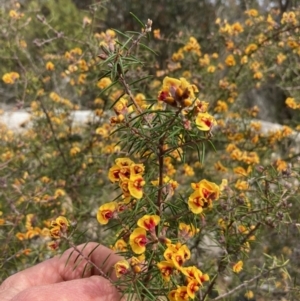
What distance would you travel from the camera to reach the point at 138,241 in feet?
3.41

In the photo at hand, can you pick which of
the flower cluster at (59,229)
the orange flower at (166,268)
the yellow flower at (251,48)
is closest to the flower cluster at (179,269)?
the orange flower at (166,268)

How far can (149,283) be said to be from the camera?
116cm

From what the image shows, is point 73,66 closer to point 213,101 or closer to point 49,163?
point 49,163

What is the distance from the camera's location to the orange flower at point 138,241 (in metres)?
1.04

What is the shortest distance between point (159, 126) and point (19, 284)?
679mm

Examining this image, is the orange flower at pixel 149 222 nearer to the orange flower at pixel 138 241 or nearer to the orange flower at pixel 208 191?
the orange flower at pixel 138 241

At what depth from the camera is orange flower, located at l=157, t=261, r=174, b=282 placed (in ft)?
3.38

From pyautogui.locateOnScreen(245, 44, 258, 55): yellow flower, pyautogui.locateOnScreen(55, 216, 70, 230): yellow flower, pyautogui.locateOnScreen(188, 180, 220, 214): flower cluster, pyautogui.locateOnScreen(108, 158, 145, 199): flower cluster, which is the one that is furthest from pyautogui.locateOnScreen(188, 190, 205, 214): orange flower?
pyautogui.locateOnScreen(245, 44, 258, 55): yellow flower

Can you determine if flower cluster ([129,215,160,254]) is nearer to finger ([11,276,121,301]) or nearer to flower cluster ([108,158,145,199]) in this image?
flower cluster ([108,158,145,199])

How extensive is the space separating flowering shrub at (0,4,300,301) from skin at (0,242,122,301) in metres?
0.07

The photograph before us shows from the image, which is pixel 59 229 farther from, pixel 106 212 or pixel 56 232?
pixel 106 212

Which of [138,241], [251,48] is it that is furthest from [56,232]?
[251,48]

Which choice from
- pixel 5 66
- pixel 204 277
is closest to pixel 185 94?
pixel 204 277

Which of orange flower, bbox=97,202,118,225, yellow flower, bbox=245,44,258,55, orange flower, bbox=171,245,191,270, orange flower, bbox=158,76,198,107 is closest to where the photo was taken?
orange flower, bbox=158,76,198,107
